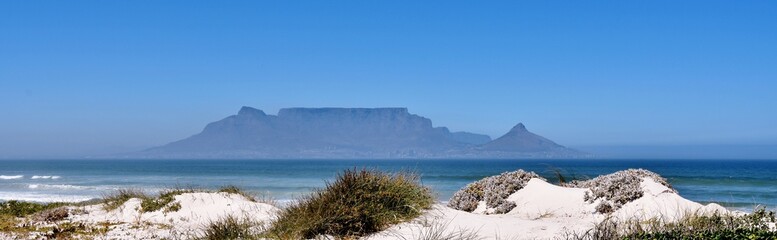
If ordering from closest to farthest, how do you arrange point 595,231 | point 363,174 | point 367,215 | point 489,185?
point 595,231
point 367,215
point 363,174
point 489,185

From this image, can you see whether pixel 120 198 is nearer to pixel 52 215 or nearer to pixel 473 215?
pixel 52 215

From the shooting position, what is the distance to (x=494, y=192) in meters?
17.9

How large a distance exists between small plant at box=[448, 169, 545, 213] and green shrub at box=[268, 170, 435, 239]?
4982mm

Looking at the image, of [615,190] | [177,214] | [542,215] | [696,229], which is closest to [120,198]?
[177,214]

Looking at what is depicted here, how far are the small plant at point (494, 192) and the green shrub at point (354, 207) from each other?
4982mm

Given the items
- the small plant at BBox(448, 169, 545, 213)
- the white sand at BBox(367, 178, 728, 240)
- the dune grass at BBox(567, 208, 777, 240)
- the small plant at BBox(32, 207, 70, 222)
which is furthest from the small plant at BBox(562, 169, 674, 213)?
the small plant at BBox(32, 207, 70, 222)

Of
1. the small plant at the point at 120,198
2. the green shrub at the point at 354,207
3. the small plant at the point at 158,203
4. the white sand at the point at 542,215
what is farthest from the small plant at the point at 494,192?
the small plant at the point at 120,198

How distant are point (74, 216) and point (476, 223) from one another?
30.2 feet

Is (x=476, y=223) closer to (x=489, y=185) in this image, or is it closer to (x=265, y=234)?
(x=265, y=234)

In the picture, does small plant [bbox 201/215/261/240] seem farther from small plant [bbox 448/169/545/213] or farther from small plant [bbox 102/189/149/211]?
small plant [bbox 448/169/545/213]

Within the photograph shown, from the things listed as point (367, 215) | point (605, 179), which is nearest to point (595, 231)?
point (367, 215)

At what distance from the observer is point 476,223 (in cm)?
1194

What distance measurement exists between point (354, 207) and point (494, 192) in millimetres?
7435

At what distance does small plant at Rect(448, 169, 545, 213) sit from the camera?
17.4 m
